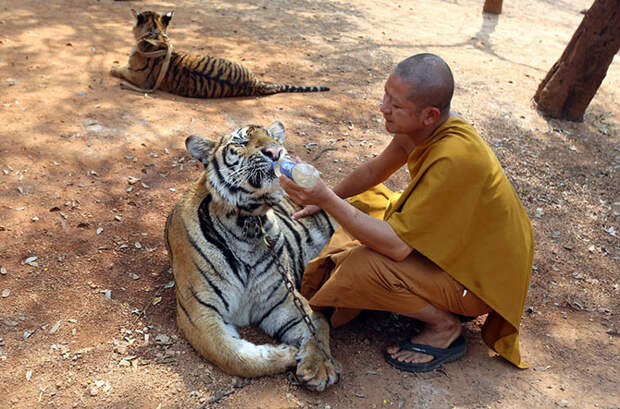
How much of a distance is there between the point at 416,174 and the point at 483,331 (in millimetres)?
1028

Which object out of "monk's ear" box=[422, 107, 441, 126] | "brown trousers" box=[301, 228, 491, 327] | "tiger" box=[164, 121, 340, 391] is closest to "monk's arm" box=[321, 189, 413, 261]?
"brown trousers" box=[301, 228, 491, 327]

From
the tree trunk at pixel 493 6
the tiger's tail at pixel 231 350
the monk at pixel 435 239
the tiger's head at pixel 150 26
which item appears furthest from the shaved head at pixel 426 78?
the tree trunk at pixel 493 6

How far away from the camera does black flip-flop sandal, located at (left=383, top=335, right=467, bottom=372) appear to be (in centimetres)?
291

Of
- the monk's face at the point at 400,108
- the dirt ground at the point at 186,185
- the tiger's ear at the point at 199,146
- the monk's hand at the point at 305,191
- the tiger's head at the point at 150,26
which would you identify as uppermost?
the monk's face at the point at 400,108

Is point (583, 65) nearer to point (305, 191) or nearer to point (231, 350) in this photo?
point (305, 191)

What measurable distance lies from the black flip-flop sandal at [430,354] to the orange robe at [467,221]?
0.26m

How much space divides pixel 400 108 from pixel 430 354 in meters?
1.36

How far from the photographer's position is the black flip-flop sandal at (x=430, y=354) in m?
2.91

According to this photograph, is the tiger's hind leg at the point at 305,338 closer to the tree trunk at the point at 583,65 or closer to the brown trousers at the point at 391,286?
the brown trousers at the point at 391,286

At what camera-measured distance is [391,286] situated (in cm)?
275

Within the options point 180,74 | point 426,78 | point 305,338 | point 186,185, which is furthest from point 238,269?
point 180,74

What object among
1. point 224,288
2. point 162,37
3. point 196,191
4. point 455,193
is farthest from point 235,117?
point 455,193

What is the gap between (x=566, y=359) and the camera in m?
3.14

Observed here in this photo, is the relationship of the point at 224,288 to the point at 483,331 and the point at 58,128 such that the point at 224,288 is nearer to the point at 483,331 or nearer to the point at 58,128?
the point at 483,331
